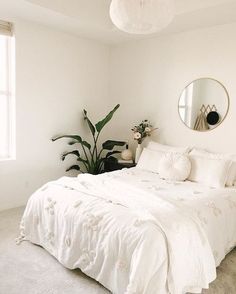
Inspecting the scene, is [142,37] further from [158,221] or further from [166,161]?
[158,221]

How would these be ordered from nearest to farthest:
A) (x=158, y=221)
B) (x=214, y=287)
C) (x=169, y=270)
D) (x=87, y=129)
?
(x=169, y=270) → (x=158, y=221) → (x=214, y=287) → (x=87, y=129)

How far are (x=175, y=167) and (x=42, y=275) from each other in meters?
1.84

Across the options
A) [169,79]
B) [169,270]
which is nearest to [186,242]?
[169,270]

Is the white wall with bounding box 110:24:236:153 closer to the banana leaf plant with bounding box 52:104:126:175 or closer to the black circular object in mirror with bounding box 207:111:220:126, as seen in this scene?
the black circular object in mirror with bounding box 207:111:220:126

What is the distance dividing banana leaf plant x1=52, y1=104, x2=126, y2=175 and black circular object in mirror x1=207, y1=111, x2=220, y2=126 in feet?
4.41

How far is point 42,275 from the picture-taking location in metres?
2.35

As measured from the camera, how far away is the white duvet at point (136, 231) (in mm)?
1899

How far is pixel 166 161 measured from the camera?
3406 millimetres

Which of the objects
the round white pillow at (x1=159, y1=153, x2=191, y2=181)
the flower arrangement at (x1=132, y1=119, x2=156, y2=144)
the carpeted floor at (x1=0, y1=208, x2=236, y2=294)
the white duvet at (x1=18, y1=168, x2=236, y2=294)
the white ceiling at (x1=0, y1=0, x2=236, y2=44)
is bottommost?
the carpeted floor at (x1=0, y1=208, x2=236, y2=294)

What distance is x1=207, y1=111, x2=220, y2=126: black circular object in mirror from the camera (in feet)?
11.9

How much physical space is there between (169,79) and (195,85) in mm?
452

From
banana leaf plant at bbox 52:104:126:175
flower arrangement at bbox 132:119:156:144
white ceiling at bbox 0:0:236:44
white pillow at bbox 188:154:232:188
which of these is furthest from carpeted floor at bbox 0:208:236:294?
white ceiling at bbox 0:0:236:44

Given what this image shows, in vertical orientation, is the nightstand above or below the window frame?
below

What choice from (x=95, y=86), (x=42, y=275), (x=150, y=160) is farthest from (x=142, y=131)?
(x=42, y=275)
